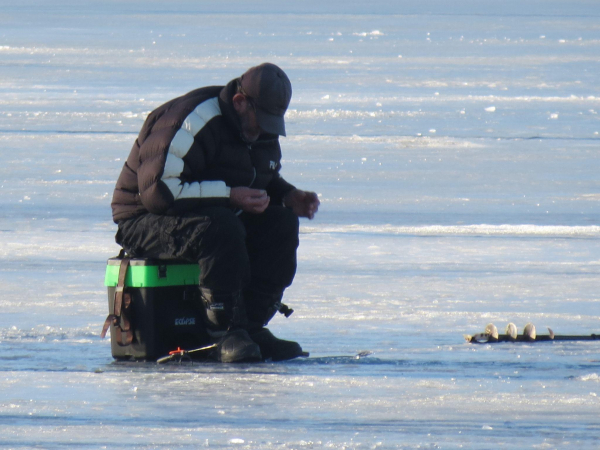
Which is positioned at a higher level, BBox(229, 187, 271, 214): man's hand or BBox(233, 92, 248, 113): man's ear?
BBox(233, 92, 248, 113): man's ear

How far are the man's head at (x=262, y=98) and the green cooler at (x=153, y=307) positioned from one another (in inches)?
22.2

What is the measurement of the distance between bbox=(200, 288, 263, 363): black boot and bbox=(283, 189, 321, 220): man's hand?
511mm

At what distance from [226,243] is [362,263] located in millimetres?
2157

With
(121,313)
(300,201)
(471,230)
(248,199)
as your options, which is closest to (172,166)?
(248,199)

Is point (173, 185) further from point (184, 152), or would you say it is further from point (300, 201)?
point (300, 201)

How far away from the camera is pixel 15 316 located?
5.23 metres

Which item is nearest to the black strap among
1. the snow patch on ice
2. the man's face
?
the man's face

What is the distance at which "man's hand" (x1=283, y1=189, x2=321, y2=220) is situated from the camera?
4883 millimetres

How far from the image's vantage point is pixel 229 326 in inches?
179

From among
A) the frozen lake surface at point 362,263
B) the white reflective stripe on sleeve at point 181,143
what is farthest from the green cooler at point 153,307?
the white reflective stripe on sleeve at point 181,143

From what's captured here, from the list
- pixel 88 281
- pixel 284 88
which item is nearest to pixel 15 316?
pixel 88 281

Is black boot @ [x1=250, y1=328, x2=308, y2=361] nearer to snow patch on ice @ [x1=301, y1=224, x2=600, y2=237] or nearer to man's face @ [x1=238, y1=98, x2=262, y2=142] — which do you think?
man's face @ [x1=238, y1=98, x2=262, y2=142]

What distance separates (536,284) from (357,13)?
90.8 ft

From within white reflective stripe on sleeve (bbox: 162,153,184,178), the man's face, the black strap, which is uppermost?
the man's face
